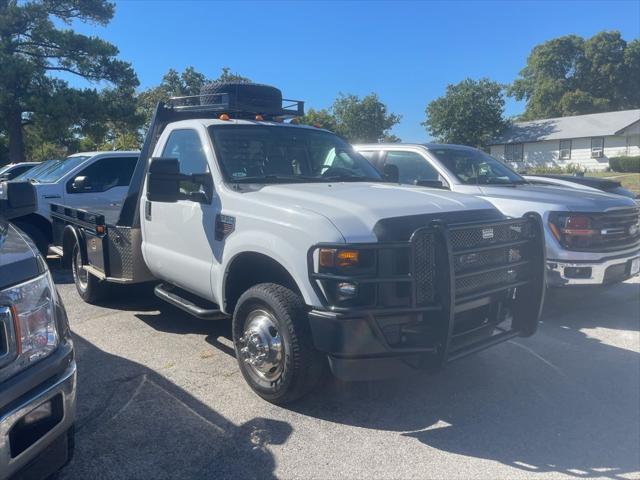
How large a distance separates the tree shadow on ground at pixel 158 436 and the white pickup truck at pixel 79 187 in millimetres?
5333

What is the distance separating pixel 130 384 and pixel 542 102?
221 ft

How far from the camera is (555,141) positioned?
147 ft

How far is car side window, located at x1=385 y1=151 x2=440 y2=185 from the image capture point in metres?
7.21

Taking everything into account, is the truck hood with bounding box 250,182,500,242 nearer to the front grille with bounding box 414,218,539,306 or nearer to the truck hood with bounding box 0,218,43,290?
the front grille with bounding box 414,218,539,306

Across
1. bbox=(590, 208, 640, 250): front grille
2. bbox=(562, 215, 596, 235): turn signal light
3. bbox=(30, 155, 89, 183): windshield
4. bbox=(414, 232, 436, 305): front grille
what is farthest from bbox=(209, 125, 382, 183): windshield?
bbox=(30, 155, 89, 183): windshield

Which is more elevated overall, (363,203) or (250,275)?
(363,203)

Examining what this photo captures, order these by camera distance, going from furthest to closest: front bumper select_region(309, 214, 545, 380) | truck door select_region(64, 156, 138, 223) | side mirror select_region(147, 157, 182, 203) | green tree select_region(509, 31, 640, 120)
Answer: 1. green tree select_region(509, 31, 640, 120)
2. truck door select_region(64, 156, 138, 223)
3. side mirror select_region(147, 157, 182, 203)
4. front bumper select_region(309, 214, 545, 380)

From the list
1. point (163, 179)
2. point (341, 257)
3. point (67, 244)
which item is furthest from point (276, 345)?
point (67, 244)

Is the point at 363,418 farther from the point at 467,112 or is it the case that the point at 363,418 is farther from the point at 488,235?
the point at 467,112

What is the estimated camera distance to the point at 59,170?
31.7ft

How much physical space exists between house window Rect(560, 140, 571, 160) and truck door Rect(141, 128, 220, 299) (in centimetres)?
4481

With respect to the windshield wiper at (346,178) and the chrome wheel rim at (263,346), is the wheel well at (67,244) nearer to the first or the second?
the windshield wiper at (346,178)

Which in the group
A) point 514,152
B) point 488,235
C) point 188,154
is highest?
point 514,152

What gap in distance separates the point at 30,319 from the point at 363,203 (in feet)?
6.98
